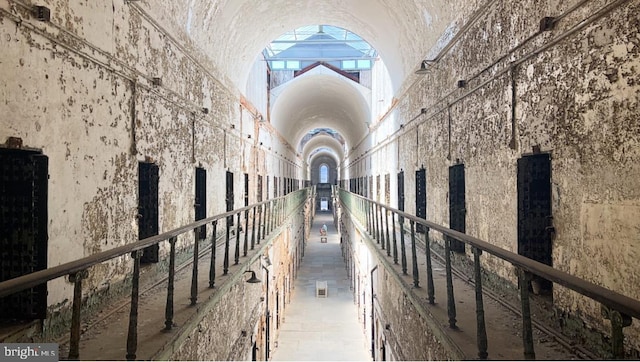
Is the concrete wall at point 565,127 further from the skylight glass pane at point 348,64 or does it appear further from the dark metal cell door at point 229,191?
the skylight glass pane at point 348,64

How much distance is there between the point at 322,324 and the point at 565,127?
42.5 feet

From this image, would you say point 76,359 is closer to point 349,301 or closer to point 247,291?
point 247,291

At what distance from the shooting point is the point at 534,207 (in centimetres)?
377

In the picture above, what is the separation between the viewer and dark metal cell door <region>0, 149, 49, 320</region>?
308cm

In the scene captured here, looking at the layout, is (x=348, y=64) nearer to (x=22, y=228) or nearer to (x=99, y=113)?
(x=99, y=113)

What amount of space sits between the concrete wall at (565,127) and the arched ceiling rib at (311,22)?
1968 millimetres

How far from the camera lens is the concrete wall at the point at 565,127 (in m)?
2.50

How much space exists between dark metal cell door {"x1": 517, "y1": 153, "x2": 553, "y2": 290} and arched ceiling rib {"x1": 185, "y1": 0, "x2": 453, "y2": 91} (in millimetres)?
3226

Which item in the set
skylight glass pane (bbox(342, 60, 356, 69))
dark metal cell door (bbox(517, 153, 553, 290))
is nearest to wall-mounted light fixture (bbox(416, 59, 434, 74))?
dark metal cell door (bbox(517, 153, 553, 290))

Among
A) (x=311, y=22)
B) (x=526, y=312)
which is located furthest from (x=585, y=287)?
(x=311, y=22)

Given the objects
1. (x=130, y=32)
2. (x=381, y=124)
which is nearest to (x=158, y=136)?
(x=130, y=32)

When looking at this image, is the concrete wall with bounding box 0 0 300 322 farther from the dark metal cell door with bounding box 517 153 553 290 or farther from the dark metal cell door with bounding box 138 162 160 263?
the dark metal cell door with bounding box 517 153 553 290

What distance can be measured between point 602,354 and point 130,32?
17.5ft

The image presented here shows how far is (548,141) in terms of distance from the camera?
3.38 meters
